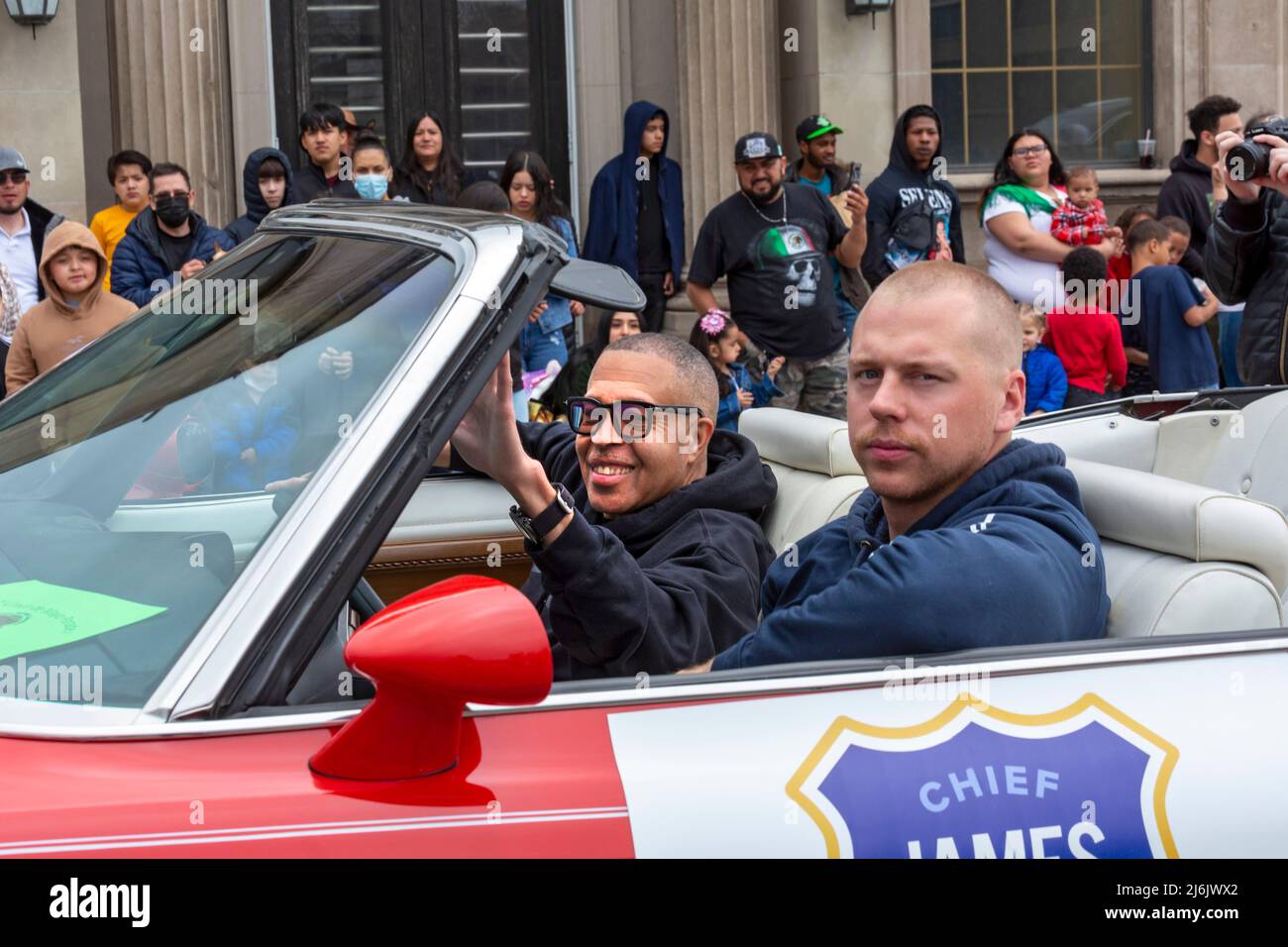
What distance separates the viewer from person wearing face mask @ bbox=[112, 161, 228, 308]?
692 cm

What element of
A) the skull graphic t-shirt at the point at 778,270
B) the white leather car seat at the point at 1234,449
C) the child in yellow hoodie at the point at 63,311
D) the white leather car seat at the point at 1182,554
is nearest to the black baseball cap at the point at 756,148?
the skull graphic t-shirt at the point at 778,270

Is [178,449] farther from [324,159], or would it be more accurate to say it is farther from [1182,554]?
[324,159]

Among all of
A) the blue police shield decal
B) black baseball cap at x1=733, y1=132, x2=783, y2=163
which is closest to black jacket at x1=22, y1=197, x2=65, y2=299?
black baseball cap at x1=733, y1=132, x2=783, y2=163

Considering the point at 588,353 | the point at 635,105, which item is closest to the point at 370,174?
the point at 588,353

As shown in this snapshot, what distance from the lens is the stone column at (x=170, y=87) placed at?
355 inches

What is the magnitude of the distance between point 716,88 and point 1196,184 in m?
2.98

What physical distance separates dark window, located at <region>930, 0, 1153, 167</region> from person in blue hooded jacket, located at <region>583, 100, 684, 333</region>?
8.45 feet

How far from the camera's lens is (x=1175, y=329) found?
7512 millimetres

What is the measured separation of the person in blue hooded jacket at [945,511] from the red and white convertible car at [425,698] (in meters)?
0.07

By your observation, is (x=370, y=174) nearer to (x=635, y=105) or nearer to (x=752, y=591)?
(x=635, y=105)

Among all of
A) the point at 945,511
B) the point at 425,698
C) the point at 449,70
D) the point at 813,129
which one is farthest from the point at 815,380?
the point at 425,698

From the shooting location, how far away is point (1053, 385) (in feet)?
23.6
